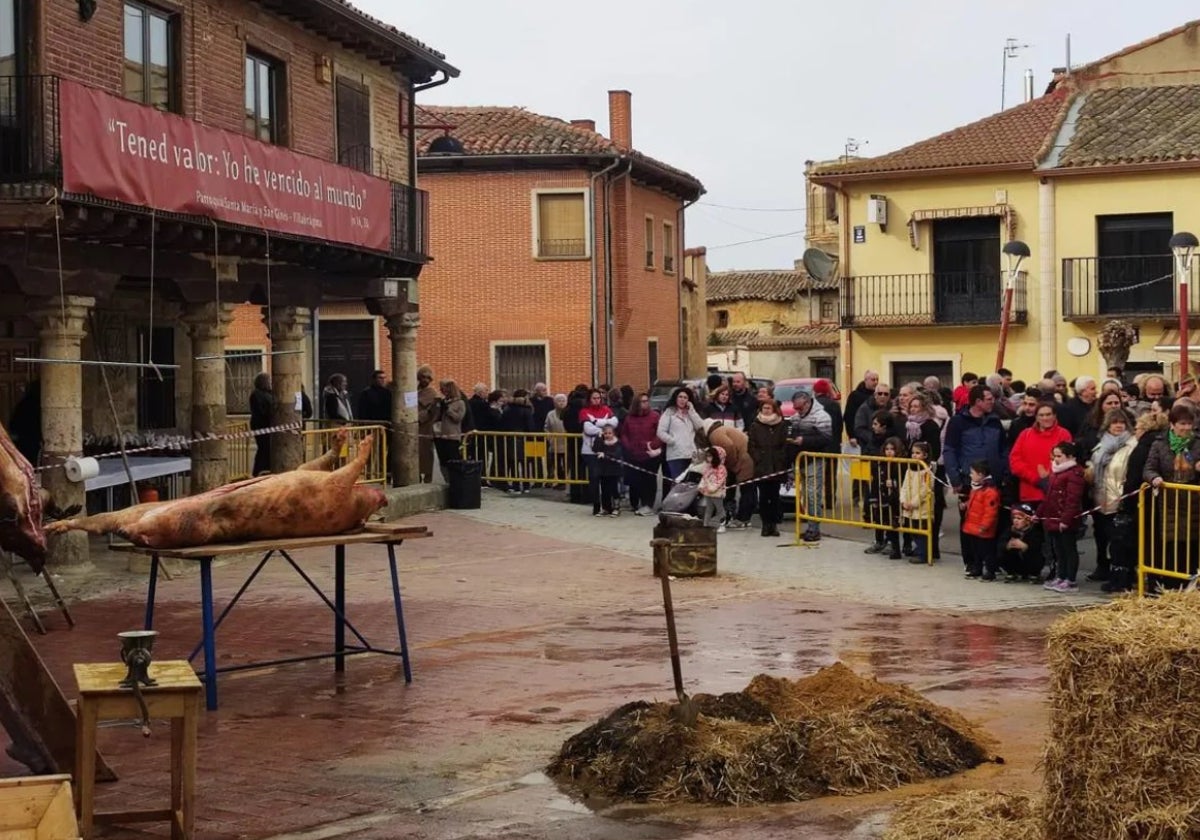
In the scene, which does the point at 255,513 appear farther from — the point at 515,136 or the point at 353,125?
the point at 515,136

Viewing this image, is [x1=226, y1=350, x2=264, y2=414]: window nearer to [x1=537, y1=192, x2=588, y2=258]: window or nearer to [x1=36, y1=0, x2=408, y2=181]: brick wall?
[x1=36, y1=0, x2=408, y2=181]: brick wall

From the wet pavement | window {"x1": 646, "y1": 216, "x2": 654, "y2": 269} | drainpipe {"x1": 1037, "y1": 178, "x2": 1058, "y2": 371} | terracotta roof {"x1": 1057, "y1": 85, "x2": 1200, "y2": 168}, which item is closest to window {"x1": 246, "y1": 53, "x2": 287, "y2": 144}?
the wet pavement

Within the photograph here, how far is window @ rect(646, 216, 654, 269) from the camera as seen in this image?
143 feet

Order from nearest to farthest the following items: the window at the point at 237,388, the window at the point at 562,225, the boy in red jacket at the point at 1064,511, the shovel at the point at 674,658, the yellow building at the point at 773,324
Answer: the shovel at the point at 674,658, the boy in red jacket at the point at 1064,511, the window at the point at 237,388, the window at the point at 562,225, the yellow building at the point at 773,324

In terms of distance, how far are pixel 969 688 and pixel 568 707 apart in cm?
254

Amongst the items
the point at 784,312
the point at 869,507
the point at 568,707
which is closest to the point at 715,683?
the point at 568,707

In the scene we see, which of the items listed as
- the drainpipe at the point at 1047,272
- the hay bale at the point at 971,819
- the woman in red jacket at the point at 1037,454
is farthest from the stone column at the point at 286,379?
the drainpipe at the point at 1047,272

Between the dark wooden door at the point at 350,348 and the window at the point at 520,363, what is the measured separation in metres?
2.89

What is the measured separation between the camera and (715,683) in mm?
11273

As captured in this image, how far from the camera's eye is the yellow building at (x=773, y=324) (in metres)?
61.2

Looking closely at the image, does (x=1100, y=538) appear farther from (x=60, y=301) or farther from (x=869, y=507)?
(x=60, y=301)

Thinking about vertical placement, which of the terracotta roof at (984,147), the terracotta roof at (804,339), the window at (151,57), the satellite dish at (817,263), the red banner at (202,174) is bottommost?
the terracotta roof at (804,339)

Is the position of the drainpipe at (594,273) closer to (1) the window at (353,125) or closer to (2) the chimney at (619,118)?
(2) the chimney at (619,118)

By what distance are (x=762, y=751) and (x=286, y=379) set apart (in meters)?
14.7
